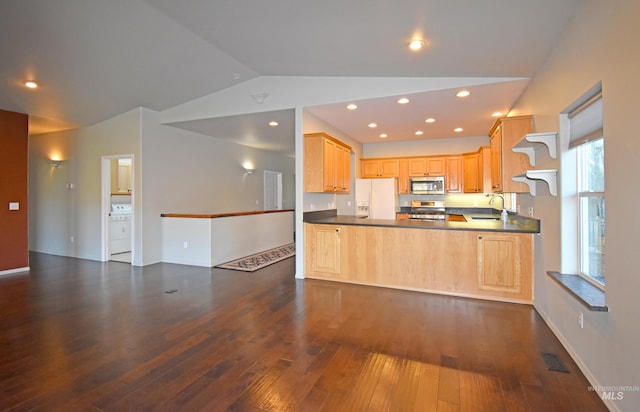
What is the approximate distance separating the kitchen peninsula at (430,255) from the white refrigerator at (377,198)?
2.28m

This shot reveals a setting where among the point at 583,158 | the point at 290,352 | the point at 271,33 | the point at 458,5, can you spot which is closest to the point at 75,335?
the point at 290,352

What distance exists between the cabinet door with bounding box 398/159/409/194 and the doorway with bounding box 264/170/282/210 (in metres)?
4.14

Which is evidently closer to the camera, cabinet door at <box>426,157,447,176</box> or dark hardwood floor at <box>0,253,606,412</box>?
dark hardwood floor at <box>0,253,606,412</box>

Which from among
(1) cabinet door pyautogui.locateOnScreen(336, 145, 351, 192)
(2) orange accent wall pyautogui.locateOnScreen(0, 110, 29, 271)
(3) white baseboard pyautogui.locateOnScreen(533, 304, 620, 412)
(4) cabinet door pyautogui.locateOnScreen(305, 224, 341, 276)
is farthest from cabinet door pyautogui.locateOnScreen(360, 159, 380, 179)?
(2) orange accent wall pyautogui.locateOnScreen(0, 110, 29, 271)

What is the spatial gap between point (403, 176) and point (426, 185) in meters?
0.55

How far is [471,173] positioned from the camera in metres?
6.52

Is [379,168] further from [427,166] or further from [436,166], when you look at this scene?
[436,166]

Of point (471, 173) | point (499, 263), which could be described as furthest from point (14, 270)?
point (471, 173)

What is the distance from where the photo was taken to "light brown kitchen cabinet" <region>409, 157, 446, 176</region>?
22.5ft

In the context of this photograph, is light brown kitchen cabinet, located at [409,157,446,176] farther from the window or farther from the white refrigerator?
the window

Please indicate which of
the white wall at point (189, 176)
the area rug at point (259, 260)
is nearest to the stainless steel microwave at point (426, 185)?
the area rug at point (259, 260)

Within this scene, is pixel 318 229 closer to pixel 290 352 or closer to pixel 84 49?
pixel 290 352

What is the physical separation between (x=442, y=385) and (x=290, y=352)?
111cm

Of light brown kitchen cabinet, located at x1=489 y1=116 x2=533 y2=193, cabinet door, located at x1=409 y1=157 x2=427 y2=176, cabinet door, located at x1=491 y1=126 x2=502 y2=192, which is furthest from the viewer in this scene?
cabinet door, located at x1=409 y1=157 x2=427 y2=176
